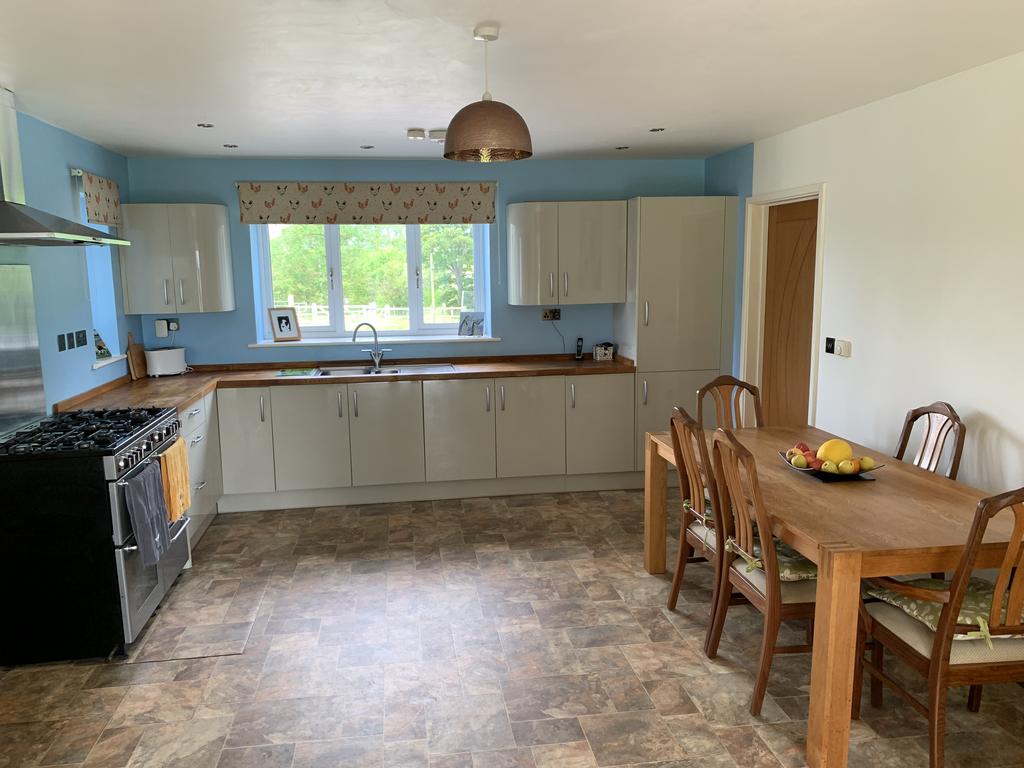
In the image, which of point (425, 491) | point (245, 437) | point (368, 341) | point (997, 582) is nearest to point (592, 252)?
point (368, 341)

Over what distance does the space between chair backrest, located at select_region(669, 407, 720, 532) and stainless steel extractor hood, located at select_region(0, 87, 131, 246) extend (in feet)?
8.40

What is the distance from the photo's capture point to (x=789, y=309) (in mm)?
4945

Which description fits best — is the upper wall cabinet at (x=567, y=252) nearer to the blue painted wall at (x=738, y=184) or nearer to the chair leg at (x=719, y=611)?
the blue painted wall at (x=738, y=184)

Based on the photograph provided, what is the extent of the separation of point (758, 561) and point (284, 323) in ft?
12.5

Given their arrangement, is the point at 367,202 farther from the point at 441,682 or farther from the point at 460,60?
the point at 441,682

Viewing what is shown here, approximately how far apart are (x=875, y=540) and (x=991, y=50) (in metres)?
1.89

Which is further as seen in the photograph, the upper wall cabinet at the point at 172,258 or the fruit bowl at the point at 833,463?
the upper wall cabinet at the point at 172,258

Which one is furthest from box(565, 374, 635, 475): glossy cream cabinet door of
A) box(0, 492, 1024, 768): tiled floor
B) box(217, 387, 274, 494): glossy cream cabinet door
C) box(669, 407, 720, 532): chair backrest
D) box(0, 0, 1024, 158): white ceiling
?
box(217, 387, 274, 494): glossy cream cabinet door

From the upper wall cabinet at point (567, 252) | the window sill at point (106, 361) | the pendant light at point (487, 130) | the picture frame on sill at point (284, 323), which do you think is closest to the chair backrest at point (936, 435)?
the pendant light at point (487, 130)

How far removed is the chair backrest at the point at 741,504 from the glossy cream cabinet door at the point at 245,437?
3.08 m

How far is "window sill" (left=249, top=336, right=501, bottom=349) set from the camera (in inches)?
211

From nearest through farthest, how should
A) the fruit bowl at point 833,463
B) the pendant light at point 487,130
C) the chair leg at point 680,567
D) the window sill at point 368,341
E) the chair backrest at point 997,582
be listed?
the chair backrest at point 997,582
the pendant light at point 487,130
the fruit bowl at point 833,463
the chair leg at point 680,567
the window sill at point 368,341

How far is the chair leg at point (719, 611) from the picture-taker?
294cm

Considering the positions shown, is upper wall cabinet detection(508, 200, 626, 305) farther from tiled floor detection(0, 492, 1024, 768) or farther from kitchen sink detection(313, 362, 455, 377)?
tiled floor detection(0, 492, 1024, 768)
